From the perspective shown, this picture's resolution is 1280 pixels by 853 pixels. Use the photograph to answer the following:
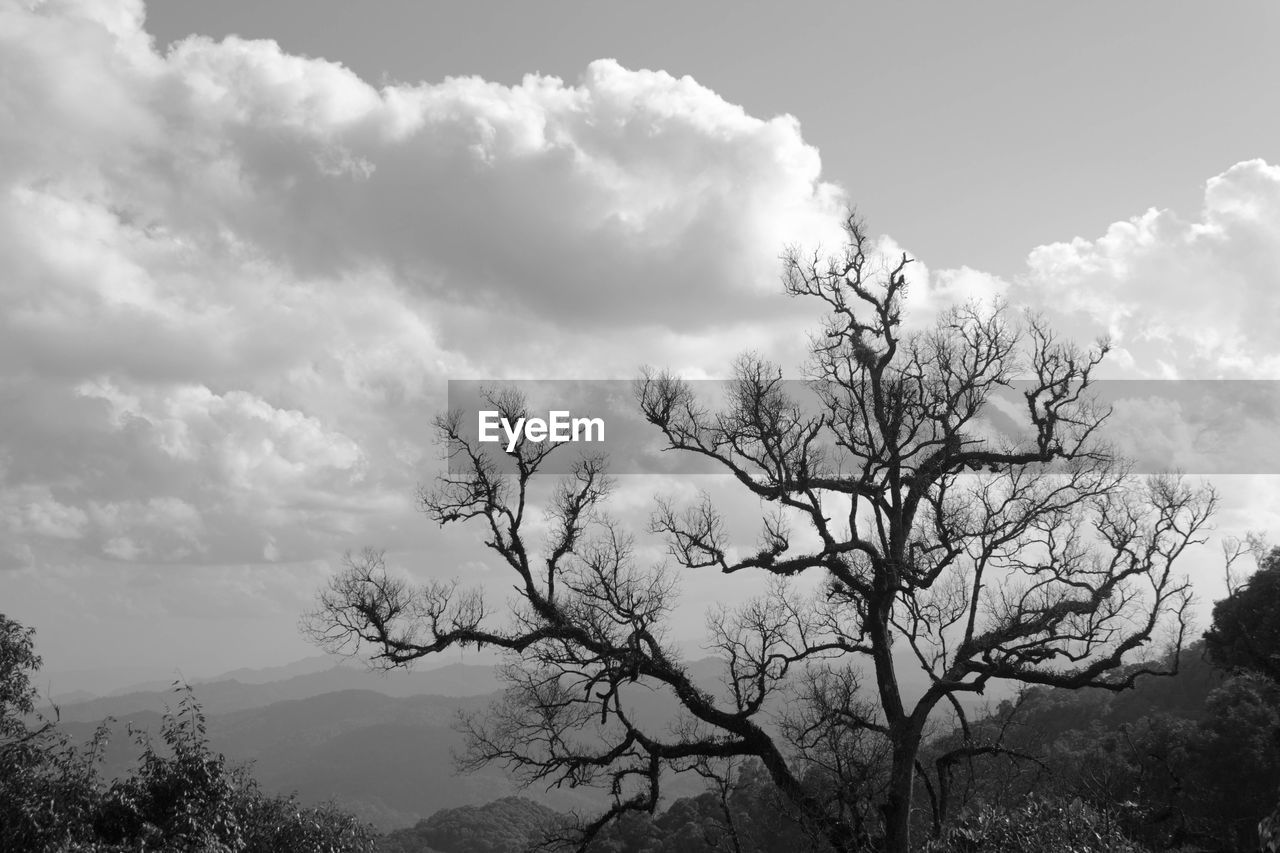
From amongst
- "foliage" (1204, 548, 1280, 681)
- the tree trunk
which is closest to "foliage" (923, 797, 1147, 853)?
the tree trunk

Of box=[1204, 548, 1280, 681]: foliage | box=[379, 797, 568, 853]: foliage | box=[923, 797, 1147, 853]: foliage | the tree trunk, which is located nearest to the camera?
box=[923, 797, 1147, 853]: foliage

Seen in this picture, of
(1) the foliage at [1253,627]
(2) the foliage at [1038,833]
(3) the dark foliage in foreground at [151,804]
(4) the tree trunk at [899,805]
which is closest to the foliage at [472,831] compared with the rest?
(1) the foliage at [1253,627]

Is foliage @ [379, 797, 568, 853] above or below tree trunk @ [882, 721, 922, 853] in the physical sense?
below

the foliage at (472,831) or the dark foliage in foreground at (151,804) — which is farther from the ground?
the dark foliage in foreground at (151,804)

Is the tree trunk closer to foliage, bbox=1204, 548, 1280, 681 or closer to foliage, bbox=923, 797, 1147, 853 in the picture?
foliage, bbox=923, 797, 1147, 853

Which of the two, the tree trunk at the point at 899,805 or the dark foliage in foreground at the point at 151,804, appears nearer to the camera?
the dark foliage in foreground at the point at 151,804

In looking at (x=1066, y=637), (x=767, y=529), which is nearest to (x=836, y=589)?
(x=767, y=529)

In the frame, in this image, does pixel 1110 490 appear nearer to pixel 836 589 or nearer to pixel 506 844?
pixel 836 589

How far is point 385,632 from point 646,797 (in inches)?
248

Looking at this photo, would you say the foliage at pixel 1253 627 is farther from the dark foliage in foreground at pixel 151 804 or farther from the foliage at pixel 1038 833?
the dark foliage in foreground at pixel 151 804

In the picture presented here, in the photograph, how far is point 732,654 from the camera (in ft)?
61.8

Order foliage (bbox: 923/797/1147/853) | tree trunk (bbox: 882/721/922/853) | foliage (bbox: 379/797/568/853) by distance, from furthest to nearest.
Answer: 1. foliage (bbox: 379/797/568/853)
2. tree trunk (bbox: 882/721/922/853)
3. foliage (bbox: 923/797/1147/853)

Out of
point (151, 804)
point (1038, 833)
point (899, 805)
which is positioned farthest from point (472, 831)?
point (1038, 833)

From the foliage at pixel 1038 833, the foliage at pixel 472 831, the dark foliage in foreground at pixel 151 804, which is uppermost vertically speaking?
the dark foliage in foreground at pixel 151 804
